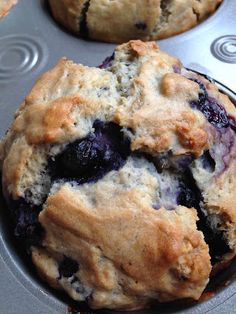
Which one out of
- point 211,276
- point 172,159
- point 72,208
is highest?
point 172,159

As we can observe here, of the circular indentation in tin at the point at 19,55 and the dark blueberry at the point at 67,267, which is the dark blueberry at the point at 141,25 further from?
the dark blueberry at the point at 67,267

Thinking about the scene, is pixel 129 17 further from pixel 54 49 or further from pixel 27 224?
pixel 27 224

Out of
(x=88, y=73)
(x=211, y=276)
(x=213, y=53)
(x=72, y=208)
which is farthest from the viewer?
(x=213, y=53)

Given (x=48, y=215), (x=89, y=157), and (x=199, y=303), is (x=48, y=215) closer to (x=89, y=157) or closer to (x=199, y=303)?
(x=89, y=157)

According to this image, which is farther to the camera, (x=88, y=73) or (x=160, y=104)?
(x=88, y=73)

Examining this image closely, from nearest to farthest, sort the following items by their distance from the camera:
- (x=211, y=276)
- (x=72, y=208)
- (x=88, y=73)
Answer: (x=72, y=208)
(x=211, y=276)
(x=88, y=73)

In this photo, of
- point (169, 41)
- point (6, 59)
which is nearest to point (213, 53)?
point (169, 41)

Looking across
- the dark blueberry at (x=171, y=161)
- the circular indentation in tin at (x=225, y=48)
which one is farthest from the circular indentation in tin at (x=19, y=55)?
the dark blueberry at (x=171, y=161)
